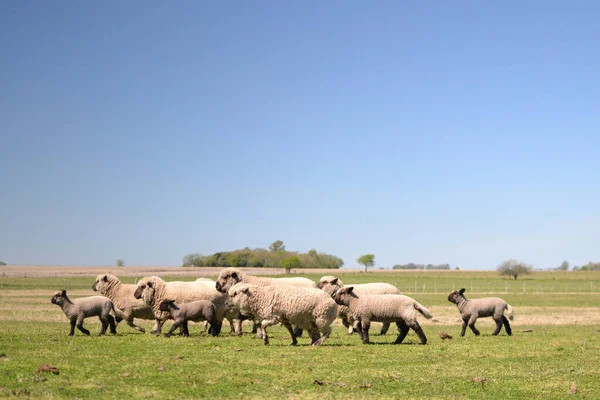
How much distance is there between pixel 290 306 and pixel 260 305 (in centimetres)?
108

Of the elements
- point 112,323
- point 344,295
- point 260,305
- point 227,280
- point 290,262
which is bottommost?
point 112,323

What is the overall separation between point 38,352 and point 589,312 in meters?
39.1

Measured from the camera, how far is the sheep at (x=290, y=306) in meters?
20.0

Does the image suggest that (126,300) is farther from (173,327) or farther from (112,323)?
(173,327)

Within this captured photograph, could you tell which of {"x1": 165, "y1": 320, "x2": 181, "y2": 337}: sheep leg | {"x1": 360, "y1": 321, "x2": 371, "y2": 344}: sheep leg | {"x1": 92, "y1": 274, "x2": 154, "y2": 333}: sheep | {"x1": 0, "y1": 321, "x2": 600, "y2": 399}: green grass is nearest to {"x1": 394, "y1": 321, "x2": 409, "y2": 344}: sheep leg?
{"x1": 0, "y1": 321, "x2": 600, "y2": 399}: green grass

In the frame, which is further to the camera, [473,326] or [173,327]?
[473,326]

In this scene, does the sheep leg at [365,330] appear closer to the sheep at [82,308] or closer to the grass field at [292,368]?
the grass field at [292,368]

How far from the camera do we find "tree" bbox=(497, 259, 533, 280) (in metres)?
132

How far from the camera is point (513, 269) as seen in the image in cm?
13300

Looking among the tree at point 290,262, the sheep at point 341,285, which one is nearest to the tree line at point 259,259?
the tree at point 290,262

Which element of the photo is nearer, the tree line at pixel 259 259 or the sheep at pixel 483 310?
the sheep at pixel 483 310

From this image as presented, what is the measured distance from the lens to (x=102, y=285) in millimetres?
26516

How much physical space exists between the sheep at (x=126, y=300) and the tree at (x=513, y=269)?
4531 inches

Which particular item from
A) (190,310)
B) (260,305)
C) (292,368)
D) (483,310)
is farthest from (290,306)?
(483,310)
